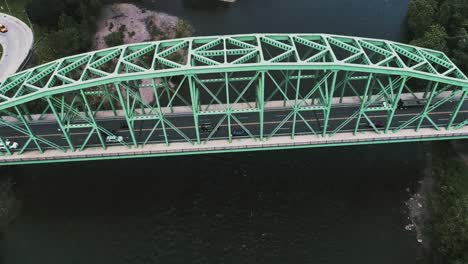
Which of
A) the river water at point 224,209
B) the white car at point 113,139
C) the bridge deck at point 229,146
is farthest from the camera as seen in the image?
the white car at point 113,139

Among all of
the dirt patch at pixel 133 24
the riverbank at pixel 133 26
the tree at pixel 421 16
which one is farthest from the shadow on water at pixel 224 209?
the dirt patch at pixel 133 24

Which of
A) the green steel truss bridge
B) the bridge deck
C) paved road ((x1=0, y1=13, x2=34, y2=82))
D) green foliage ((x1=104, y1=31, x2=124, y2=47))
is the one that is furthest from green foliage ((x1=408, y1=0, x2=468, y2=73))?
paved road ((x1=0, y1=13, x2=34, y2=82))

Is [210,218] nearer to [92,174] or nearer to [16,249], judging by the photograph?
[92,174]

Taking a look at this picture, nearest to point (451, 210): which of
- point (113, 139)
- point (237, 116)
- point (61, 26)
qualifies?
point (237, 116)

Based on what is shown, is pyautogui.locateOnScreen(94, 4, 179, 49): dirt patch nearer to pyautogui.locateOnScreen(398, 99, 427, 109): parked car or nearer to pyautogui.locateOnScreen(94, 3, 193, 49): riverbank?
pyautogui.locateOnScreen(94, 3, 193, 49): riverbank

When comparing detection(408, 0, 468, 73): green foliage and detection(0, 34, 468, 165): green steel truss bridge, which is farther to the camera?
detection(408, 0, 468, 73): green foliage

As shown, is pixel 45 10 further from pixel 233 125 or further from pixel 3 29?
pixel 233 125

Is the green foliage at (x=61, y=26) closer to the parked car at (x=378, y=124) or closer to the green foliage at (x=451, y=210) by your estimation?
the parked car at (x=378, y=124)
